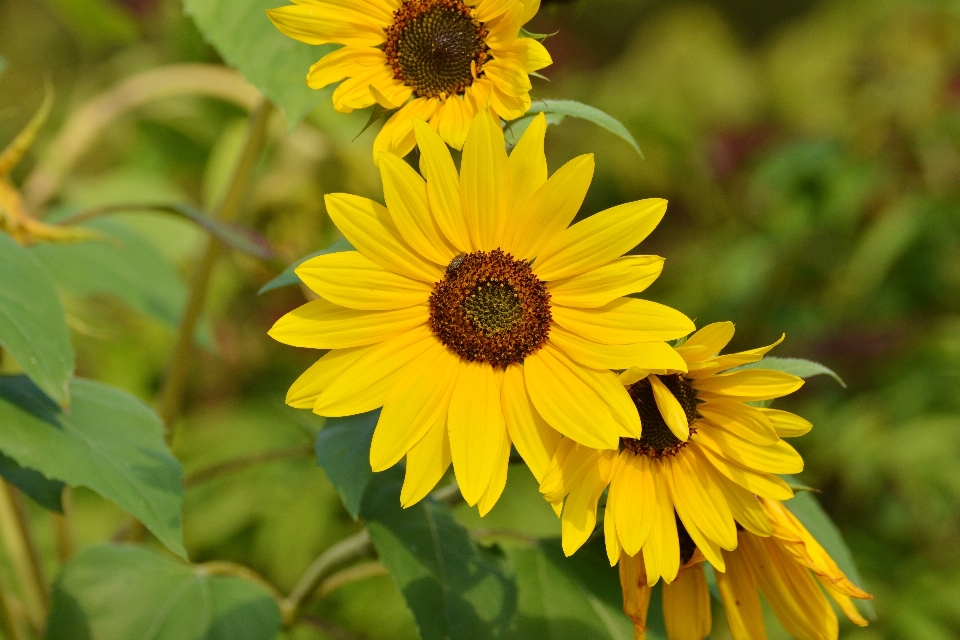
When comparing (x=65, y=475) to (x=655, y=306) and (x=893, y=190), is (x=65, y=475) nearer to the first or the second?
(x=655, y=306)

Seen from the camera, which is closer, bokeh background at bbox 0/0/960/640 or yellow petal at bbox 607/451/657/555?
yellow petal at bbox 607/451/657/555

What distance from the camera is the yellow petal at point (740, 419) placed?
1.09 ft

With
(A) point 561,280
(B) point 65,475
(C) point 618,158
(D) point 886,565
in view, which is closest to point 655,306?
(A) point 561,280

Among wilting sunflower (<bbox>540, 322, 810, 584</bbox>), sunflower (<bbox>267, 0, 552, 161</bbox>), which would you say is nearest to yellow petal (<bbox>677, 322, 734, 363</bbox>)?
wilting sunflower (<bbox>540, 322, 810, 584</bbox>)

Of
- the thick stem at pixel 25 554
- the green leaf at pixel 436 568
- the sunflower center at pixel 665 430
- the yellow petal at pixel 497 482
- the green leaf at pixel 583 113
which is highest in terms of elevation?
the green leaf at pixel 583 113

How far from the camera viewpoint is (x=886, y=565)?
112 centimetres

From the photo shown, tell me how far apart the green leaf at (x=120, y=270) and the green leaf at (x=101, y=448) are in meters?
0.16

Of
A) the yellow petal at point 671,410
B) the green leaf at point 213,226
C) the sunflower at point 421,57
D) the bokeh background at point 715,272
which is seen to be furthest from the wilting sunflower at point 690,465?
the bokeh background at point 715,272

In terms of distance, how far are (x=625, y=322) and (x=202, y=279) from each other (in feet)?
1.02

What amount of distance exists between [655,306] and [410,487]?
11cm

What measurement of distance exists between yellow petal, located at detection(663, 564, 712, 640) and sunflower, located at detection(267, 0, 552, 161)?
0.19m

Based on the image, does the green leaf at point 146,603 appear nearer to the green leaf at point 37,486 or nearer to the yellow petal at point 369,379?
the green leaf at point 37,486

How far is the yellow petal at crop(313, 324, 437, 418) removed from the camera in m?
0.32

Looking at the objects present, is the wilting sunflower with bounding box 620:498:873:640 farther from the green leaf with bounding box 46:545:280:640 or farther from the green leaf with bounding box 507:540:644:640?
the green leaf with bounding box 46:545:280:640
